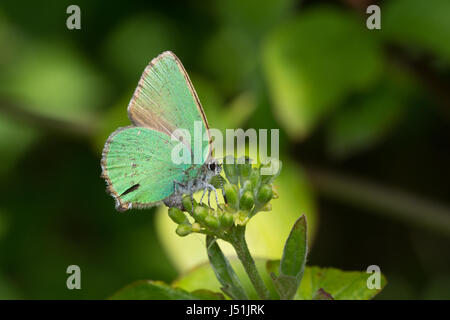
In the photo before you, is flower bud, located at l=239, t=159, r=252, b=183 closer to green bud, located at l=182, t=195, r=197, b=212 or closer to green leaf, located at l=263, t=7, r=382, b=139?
green bud, located at l=182, t=195, r=197, b=212

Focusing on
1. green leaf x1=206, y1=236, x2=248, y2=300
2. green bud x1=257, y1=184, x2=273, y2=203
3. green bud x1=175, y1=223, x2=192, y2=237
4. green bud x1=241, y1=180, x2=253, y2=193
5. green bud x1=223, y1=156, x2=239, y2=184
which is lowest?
green leaf x1=206, y1=236, x2=248, y2=300

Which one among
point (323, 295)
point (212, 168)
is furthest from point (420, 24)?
point (323, 295)

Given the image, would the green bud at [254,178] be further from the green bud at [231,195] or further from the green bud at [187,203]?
the green bud at [187,203]

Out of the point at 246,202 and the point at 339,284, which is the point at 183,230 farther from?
the point at 339,284

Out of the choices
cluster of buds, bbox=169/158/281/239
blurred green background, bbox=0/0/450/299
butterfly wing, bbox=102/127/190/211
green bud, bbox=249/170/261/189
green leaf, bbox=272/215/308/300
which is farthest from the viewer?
blurred green background, bbox=0/0/450/299

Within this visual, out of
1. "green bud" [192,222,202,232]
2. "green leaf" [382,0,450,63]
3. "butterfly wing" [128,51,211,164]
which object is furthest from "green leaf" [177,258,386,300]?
"green leaf" [382,0,450,63]

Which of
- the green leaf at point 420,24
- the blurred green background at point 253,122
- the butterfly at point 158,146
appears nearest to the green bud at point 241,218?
the butterfly at point 158,146

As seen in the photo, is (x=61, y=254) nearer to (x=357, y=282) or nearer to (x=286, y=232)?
(x=286, y=232)

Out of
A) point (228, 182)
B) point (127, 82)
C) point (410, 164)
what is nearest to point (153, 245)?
point (127, 82)
